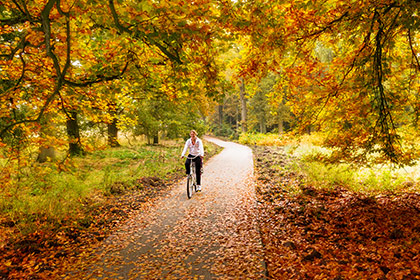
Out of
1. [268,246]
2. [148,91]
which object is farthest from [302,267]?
[148,91]

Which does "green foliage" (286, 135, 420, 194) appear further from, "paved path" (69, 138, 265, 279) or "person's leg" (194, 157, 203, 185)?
"person's leg" (194, 157, 203, 185)

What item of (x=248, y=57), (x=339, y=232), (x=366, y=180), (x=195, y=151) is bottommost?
(x=339, y=232)

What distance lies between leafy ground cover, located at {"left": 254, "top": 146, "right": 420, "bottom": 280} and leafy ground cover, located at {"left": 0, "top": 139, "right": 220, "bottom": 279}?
12.4 ft

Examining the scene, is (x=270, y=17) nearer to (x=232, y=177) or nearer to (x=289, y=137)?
(x=289, y=137)

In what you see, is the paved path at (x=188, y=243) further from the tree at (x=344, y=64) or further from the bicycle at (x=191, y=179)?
the tree at (x=344, y=64)

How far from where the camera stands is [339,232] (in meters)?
4.85

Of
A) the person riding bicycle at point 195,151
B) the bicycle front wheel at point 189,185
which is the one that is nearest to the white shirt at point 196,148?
the person riding bicycle at point 195,151

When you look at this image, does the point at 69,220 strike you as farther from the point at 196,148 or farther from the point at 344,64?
the point at 344,64

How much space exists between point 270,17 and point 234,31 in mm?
690

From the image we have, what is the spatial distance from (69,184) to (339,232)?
8.15 m

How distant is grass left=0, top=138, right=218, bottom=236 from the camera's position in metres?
5.38

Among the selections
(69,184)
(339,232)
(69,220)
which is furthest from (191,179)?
(339,232)

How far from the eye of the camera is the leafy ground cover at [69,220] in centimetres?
420

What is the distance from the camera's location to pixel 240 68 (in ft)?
16.8
